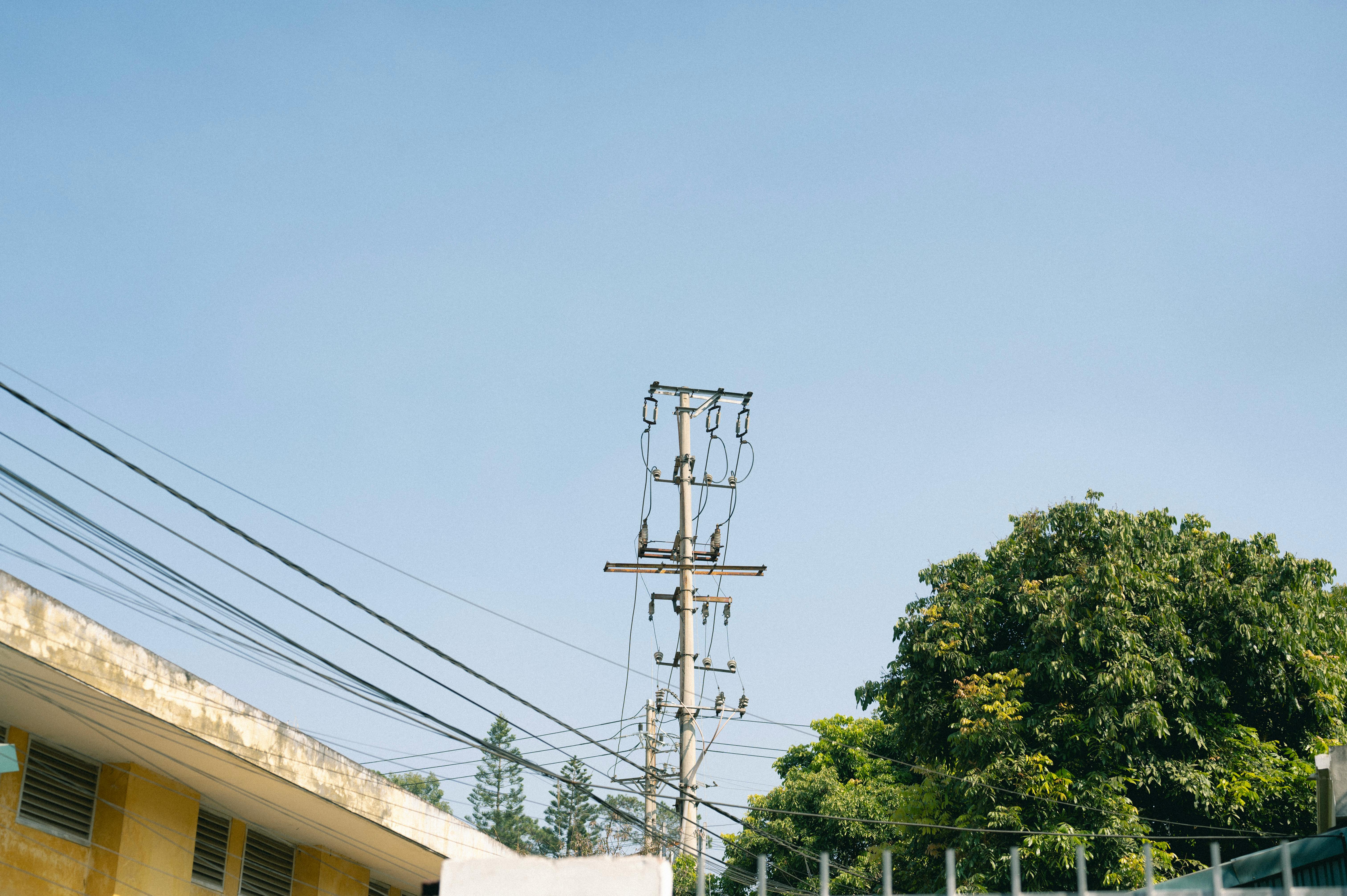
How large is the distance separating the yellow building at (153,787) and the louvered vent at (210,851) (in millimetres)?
16

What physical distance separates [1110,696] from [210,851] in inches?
524

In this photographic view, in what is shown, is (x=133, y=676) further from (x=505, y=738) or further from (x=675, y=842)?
(x=505, y=738)

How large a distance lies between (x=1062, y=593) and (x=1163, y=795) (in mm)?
3485

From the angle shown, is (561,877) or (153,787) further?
(153,787)

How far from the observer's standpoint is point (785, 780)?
1393 inches

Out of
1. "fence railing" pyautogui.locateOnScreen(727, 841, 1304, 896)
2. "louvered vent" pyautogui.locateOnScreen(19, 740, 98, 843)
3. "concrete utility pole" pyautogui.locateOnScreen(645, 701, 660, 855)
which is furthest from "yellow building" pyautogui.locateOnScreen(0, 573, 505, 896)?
"fence railing" pyautogui.locateOnScreen(727, 841, 1304, 896)

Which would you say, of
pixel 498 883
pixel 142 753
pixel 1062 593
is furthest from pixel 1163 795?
pixel 498 883

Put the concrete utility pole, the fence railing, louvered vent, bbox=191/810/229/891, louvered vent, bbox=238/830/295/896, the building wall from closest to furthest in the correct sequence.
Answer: the fence railing
the building wall
louvered vent, bbox=191/810/229/891
louvered vent, bbox=238/830/295/896
the concrete utility pole

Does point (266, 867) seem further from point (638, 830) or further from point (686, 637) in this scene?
point (638, 830)

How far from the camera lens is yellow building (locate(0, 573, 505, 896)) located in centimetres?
1051

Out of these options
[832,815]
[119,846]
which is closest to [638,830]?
[832,815]

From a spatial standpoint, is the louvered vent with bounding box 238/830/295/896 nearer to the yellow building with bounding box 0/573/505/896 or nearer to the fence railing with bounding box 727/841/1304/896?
the yellow building with bounding box 0/573/505/896

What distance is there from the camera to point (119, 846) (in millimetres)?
12047

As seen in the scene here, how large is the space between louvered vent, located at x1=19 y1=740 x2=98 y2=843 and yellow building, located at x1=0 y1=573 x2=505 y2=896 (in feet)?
0.04
